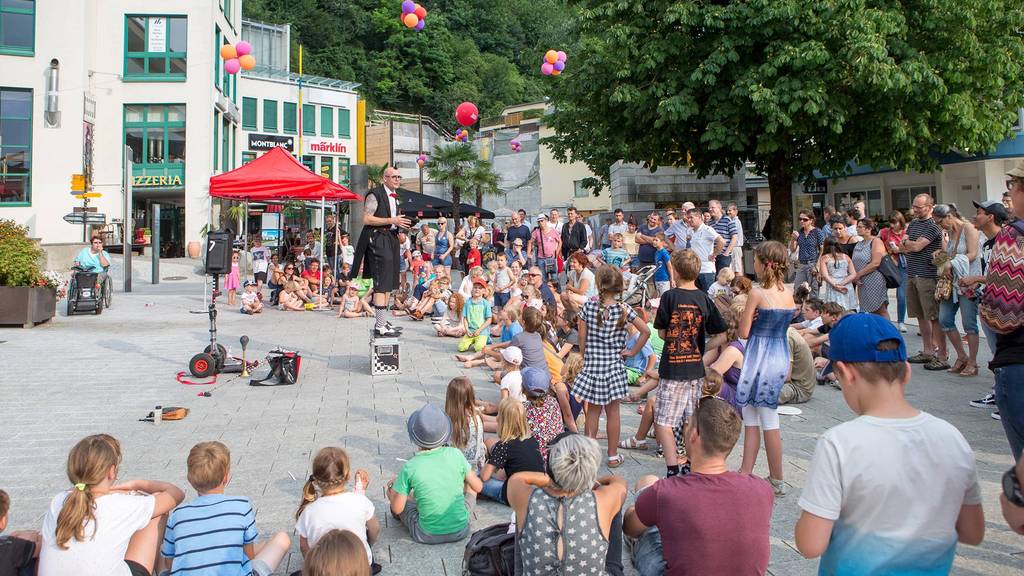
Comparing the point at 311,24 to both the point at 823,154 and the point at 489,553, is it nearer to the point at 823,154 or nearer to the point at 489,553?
the point at 823,154

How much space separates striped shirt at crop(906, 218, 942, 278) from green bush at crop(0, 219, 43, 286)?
1354 centimetres

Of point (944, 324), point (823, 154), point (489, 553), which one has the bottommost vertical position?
point (489, 553)

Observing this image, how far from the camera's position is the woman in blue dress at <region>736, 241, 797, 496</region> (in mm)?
4941

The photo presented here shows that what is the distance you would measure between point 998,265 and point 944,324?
5636mm

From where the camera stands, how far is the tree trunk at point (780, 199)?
18473mm

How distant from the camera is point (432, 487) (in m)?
4.38

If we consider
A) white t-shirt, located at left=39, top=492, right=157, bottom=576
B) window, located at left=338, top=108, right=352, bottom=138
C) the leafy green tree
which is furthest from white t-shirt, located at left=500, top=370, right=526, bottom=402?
window, located at left=338, top=108, right=352, bottom=138

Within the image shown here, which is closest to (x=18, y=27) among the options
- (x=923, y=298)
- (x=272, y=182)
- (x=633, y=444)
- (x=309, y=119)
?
(x=272, y=182)

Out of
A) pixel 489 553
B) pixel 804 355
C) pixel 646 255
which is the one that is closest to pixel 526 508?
pixel 489 553

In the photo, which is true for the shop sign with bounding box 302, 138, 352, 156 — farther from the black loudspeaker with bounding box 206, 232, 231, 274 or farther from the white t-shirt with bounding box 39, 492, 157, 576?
the white t-shirt with bounding box 39, 492, 157, 576

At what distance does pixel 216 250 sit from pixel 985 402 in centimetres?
855

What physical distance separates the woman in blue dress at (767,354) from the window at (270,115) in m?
46.9

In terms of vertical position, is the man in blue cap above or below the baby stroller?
below

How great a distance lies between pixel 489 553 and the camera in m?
3.66
